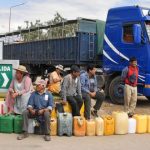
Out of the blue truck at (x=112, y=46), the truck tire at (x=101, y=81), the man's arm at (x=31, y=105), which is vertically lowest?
the man's arm at (x=31, y=105)

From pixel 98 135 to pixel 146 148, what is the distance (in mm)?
1395

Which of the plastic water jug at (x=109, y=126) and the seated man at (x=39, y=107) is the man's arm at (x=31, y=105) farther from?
the plastic water jug at (x=109, y=126)

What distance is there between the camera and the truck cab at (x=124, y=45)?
14.1 m

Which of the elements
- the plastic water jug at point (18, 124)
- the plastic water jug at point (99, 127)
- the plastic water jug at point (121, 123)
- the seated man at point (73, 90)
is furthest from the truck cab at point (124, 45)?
the plastic water jug at point (18, 124)

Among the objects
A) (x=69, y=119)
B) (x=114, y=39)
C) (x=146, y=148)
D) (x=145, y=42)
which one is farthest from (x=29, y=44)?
(x=146, y=148)

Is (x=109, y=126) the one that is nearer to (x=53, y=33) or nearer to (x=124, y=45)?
(x=124, y=45)

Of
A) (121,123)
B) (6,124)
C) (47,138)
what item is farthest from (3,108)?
(121,123)

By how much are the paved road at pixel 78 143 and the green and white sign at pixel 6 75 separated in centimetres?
151

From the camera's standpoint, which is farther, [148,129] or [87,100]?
[87,100]

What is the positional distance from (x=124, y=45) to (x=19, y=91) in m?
5.57

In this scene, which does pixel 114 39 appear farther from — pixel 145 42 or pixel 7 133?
pixel 7 133

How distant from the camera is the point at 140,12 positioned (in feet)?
47.0

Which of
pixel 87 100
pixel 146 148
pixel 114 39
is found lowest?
pixel 146 148

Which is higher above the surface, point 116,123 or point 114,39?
point 114,39
